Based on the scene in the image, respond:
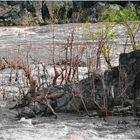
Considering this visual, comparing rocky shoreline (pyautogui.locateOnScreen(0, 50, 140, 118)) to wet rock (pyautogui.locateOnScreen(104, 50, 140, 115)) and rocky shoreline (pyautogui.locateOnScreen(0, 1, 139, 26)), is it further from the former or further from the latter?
rocky shoreline (pyautogui.locateOnScreen(0, 1, 139, 26))

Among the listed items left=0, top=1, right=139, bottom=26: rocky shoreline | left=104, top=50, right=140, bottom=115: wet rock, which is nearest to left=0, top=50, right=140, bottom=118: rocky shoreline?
left=104, top=50, right=140, bottom=115: wet rock

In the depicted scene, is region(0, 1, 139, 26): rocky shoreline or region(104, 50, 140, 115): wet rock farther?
region(0, 1, 139, 26): rocky shoreline

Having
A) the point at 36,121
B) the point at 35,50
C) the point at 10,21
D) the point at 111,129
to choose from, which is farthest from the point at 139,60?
the point at 10,21

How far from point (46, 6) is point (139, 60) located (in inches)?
772

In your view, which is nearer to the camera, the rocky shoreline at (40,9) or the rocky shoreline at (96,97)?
the rocky shoreline at (96,97)

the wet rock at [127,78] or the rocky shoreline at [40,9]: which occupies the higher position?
the rocky shoreline at [40,9]

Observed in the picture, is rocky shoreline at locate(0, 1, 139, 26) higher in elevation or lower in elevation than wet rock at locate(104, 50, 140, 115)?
higher

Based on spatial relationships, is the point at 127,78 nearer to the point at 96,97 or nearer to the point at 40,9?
the point at 96,97

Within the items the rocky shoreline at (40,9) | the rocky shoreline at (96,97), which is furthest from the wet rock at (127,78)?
the rocky shoreline at (40,9)

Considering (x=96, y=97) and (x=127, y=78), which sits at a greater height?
(x=127, y=78)

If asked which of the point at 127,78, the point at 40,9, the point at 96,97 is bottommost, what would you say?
the point at 96,97

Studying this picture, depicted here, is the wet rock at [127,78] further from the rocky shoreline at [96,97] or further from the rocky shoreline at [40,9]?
the rocky shoreline at [40,9]

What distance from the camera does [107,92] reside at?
6.41m

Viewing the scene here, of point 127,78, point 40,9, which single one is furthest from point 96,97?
point 40,9
